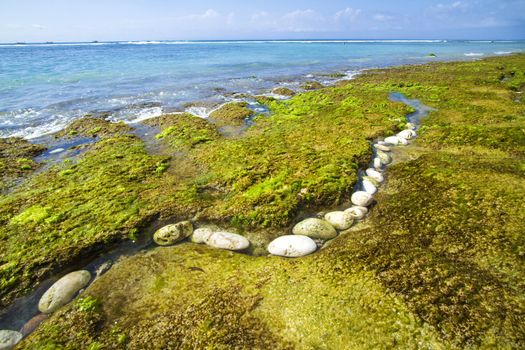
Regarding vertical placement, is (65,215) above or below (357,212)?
below

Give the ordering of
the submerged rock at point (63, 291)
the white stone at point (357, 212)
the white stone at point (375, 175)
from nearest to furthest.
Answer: the submerged rock at point (63, 291) → the white stone at point (357, 212) → the white stone at point (375, 175)

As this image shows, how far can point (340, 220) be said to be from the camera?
607cm

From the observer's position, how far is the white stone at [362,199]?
670 centimetres

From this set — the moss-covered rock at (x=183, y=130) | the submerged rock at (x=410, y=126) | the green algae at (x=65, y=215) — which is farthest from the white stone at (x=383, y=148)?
the green algae at (x=65, y=215)

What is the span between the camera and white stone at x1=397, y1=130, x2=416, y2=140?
10781mm

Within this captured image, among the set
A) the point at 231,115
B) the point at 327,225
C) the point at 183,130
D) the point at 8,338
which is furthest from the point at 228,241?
the point at 231,115

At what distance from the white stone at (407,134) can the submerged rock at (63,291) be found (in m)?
10.8

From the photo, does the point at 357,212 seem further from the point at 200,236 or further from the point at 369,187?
the point at 200,236

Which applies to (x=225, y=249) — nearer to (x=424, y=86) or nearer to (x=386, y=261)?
(x=386, y=261)

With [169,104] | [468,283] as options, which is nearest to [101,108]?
[169,104]

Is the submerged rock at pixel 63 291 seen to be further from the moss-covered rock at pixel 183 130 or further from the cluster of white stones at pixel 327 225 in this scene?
the moss-covered rock at pixel 183 130

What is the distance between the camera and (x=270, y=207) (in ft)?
21.9

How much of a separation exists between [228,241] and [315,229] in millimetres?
1817

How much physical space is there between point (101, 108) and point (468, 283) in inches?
776
